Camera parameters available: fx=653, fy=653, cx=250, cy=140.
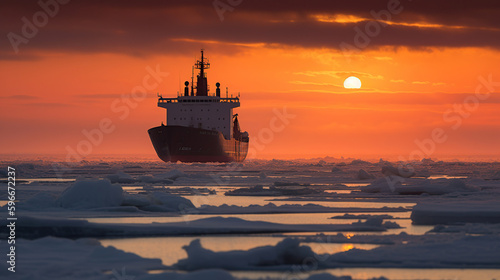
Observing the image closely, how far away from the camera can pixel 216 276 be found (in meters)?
6.74

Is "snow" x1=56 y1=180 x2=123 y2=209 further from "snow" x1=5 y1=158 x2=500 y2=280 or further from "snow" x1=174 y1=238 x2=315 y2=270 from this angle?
"snow" x1=174 y1=238 x2=315 y2=270

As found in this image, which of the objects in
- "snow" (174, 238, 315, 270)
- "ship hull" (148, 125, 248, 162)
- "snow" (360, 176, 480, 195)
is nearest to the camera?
"snow" (174, 238, 315, 270)

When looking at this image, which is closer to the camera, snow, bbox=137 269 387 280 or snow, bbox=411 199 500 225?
snow, bbox=137 269 387 280

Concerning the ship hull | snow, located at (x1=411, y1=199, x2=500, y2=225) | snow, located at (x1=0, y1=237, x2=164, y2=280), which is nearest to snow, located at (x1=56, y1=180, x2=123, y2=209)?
snow, located at (x1=0, y1=237, x2=164, y2=280)

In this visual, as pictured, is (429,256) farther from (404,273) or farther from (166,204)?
(166,204)

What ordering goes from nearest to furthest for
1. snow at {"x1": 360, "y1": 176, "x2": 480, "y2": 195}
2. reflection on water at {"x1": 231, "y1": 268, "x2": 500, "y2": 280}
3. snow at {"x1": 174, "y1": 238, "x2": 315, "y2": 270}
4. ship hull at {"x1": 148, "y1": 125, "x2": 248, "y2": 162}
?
1. reflection on water at {"x1": 231, "y1": 268, "x2": 500, "y2": 280}
2. snow at {"x1": 174, "y1": 238, "x2": 315, "y2": 270}
3. snow at {"x1": 360, "y1": 176, "x2": 480, "y2": 195}
4. ship hull at {"x1": 148, "y1": 125, "x2": 248, "y2": 162}

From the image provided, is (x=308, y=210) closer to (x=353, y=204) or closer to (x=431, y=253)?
(x=353, y=204)

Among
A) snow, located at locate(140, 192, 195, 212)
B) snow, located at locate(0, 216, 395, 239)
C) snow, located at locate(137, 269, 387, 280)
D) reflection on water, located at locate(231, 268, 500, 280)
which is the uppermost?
snow, located at locate(140, 192, 195, 212)

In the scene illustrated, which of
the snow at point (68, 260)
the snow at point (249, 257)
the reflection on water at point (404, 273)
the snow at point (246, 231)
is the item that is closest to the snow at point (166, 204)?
the snow at point (246, 231)

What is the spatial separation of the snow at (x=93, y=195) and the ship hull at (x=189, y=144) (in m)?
52.4

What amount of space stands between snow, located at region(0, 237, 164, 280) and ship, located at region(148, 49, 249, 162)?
57.8 m

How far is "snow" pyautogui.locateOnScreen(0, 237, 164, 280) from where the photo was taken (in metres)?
7.24

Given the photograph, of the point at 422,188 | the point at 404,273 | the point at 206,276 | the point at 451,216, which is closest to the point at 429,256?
the point at 404,273

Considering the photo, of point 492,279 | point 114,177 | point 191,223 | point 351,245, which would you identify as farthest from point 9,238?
Answer: point 114,177
